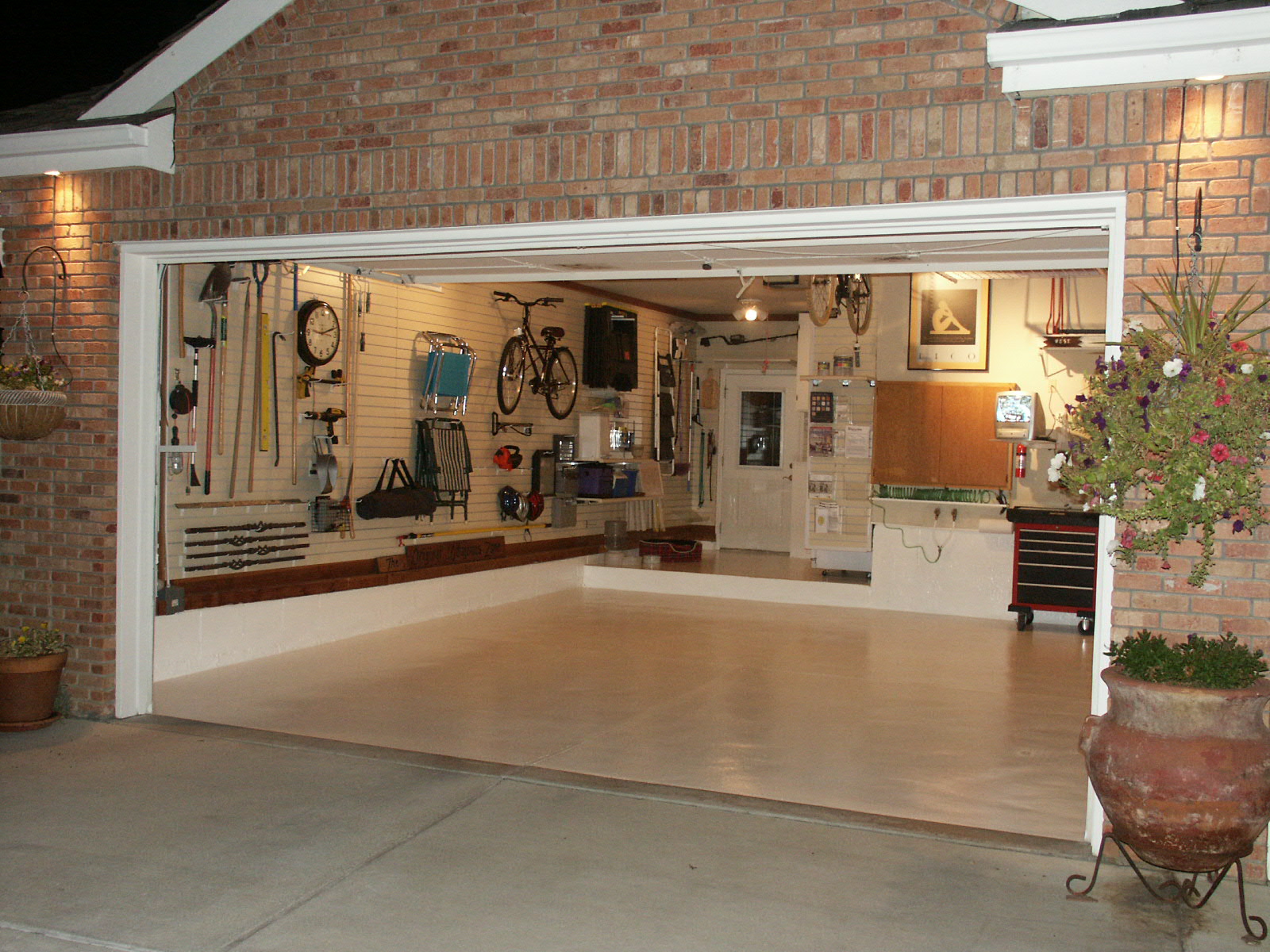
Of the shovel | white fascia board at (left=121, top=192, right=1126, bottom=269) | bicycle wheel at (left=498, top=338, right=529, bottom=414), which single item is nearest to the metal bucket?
bicycle wheel at (left=498, top=338, right=529, bottom=414)

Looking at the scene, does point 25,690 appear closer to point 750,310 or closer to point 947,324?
point 750,310

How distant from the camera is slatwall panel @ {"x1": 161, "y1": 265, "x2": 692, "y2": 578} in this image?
772cm

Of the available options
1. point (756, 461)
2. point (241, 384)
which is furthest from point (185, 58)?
point (756, 461)

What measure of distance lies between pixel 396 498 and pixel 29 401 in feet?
12.1

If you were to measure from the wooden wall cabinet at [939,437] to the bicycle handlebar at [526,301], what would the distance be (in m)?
3.31

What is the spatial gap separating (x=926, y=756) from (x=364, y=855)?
9.62 feet

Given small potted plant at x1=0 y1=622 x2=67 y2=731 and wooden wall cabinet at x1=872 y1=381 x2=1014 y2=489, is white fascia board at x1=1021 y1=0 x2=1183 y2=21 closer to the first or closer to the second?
small potted plant at x1=0 y1=622 x2=67 y2=731

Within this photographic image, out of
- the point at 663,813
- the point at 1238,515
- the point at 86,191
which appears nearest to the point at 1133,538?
the point at 1238,515

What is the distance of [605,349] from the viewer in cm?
1229

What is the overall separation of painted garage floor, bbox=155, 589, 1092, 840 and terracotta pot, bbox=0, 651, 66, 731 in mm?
686

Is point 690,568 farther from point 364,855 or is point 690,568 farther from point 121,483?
point 364,855

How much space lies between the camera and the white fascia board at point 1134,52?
3861mm

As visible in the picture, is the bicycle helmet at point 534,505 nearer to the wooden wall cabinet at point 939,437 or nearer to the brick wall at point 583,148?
the wooden wall cabinet at point 939,437

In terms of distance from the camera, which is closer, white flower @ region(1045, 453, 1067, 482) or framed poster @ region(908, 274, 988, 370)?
white flower @ region(1045, 453, 1067, 482)
